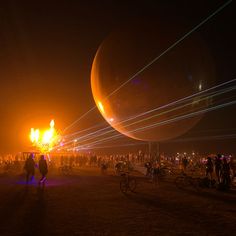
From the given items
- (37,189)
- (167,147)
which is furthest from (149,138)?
Result: (167,147)

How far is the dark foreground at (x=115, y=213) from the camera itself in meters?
8.09

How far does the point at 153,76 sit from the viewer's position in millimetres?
11961

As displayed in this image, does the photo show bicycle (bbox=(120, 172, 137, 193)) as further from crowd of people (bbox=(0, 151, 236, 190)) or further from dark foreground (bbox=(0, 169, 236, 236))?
crowd of people (bbox=(0, 151, 236, 190))

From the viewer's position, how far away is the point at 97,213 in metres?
10.1

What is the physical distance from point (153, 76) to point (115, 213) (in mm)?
5115

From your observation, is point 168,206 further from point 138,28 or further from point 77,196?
point 138,28

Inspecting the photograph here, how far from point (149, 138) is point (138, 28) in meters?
4.91

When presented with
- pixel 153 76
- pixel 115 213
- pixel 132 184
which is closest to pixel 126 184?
pixel 132 184

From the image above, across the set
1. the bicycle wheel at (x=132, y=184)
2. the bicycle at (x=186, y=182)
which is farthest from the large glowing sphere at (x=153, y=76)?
the bicycle at (x=186, y=182)

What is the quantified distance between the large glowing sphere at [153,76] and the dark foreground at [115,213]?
10.3 feet

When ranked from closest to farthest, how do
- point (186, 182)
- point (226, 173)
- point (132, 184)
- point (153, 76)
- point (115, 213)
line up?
point (115, 213), point (153, 76), point (132, 184), point (226, 173), point (186, 182)

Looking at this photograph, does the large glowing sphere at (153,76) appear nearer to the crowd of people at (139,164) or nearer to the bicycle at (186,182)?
the bicycle at (186,182)

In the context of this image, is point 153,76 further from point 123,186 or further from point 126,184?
point 123,186

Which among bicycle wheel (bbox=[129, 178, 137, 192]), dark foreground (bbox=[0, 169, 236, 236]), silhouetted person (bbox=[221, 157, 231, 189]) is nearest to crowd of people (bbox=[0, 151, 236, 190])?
silhouetted person (bbox=[221, 157, 231, 189])
